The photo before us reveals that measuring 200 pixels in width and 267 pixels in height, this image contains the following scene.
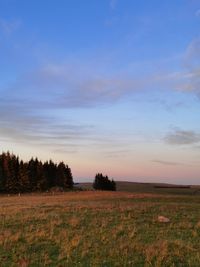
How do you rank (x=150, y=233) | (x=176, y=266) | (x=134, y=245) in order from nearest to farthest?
(x=176, y=266) < (x=134, y=245) < (x=150, y=233)

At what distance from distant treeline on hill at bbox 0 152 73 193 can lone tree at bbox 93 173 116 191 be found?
16.3m

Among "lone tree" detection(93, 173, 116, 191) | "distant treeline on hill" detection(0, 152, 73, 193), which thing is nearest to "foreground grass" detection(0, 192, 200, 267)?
"distant treeline on hill" detection(0, 152, 73, 193)

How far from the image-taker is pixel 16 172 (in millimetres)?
100188

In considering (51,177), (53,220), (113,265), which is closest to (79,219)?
(53,220)

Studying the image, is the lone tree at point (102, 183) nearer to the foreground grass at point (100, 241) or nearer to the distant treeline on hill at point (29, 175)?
the distant treeline on hill at point (29, 175)

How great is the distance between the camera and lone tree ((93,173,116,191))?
13000cm

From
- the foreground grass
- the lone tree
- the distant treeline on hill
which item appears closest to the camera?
the foreground grass

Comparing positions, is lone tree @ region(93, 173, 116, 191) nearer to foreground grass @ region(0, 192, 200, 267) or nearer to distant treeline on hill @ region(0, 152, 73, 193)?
distant treeline on hill @ region(0, 152, 73, 193)

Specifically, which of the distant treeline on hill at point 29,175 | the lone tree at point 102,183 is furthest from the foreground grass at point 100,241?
the lone tree at point 102,183

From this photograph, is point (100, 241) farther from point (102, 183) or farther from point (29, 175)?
point (102, 183)

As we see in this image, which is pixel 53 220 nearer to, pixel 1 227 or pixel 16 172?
pixel 1 227

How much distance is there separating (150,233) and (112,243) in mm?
3364

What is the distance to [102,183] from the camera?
130 meters

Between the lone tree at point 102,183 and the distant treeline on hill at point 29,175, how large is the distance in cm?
1630
